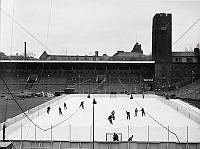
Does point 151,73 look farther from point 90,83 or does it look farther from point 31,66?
point 31,66

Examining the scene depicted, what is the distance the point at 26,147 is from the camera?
9.03 m

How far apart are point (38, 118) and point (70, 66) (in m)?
22.5

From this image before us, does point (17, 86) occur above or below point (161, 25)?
below

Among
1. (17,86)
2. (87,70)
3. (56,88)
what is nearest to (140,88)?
→ (87,70)

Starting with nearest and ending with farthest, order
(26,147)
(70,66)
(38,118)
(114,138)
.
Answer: (26,147), (114,138), (38,118), (70,66)

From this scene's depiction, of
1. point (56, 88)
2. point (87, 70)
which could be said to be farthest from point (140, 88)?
point (56, 88)

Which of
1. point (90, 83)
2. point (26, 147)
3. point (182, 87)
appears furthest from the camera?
point (90, 83)

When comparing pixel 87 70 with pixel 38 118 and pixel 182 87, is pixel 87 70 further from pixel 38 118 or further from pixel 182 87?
pixel 38 118

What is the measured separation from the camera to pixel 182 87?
32.5 metres

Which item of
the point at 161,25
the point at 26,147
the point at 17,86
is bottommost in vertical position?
the point at 26,147

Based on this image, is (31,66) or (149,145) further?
(31,66)

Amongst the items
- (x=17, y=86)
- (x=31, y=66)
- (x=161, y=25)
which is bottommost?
(x=17, y=86)

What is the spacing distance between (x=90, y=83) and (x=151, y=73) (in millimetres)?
7866

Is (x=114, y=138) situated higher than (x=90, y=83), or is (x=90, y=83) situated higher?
(x=90, y=83)
